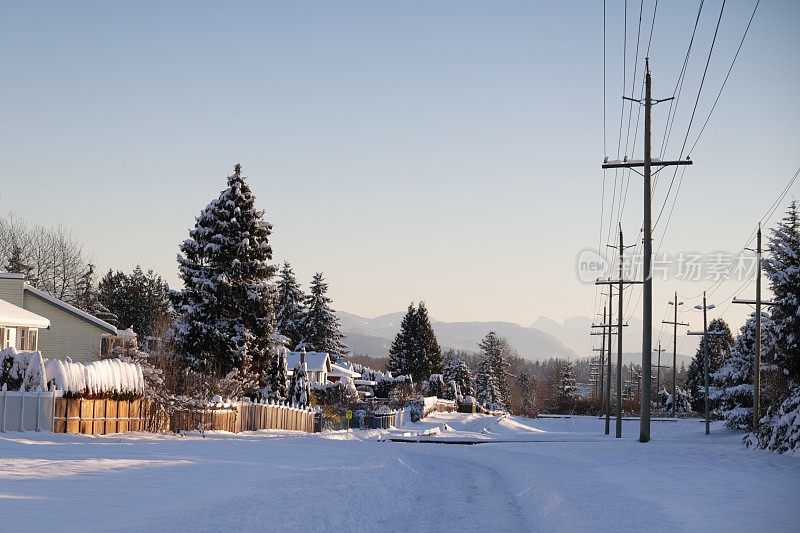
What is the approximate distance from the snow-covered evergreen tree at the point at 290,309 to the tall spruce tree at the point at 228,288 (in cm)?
5771

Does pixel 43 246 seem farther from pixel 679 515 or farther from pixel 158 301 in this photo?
pixel 679 515

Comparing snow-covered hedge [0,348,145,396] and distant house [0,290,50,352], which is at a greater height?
distant house [0,290,50,352]

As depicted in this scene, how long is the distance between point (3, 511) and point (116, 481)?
4.69m

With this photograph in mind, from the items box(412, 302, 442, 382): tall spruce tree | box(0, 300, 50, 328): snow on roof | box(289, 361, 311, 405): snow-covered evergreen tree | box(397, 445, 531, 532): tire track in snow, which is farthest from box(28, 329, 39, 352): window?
box(412, 302, 442, 382): tall spruce tree

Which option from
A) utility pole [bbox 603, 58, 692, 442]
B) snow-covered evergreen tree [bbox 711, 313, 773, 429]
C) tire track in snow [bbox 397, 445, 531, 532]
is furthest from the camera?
snow-covered evergreen tree [bbox 711, 313, 773, 429]

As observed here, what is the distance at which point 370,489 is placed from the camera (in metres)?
19.9

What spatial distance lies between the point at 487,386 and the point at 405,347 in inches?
850

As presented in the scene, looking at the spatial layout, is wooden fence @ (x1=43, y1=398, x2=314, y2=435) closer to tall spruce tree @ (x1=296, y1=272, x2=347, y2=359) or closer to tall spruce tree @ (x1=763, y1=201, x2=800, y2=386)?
tall spruce tree @ (x1=763, y1=201, x2=800, y2=386)

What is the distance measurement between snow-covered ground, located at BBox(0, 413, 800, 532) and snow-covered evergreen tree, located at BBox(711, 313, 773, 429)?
34.8 m

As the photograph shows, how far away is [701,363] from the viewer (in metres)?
116

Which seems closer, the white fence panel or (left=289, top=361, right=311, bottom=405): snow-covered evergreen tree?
the white fence panel

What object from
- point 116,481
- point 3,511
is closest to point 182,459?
point 116,481

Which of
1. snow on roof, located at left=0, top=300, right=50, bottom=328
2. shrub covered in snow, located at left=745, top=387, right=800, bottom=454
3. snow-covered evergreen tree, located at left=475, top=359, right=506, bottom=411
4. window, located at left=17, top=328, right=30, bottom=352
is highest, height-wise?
snow on roof, located at left=0, top=300, right=50, bottom=328

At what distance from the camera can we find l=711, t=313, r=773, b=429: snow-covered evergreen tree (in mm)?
62475
